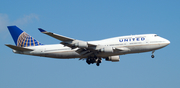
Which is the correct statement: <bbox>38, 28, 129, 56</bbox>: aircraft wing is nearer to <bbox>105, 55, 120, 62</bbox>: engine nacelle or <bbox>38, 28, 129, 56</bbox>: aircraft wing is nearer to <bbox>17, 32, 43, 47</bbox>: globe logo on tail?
<bbox>105, 55, 120, 62</bbox>: engine nacelle

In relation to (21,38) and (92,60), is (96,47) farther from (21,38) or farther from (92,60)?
(21,38)

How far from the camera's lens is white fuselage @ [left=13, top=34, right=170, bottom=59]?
45.5 meters

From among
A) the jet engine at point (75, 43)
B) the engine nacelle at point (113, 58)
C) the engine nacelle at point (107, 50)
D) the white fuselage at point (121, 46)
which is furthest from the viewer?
the engine nacelle at point (113, 58)

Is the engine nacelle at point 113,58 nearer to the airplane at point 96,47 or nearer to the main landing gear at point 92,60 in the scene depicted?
the airplane at point 96,47

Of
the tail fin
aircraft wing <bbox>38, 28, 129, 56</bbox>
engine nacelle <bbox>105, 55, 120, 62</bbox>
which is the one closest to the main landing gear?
aircraft wing <bbox>38, 28, 129, 56</bbox>

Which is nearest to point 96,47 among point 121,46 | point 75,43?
point 75,43

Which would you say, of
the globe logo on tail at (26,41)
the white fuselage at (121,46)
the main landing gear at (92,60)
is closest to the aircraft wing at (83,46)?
the white fuselage at (121,46)

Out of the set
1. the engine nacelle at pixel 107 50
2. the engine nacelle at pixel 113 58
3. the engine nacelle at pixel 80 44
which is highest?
the engine nacelle at pixel 80 44

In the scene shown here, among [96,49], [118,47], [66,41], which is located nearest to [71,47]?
[66,41]

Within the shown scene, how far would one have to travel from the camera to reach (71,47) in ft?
145

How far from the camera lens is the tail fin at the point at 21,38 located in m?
50.1

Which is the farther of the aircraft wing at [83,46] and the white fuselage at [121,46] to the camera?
the white fuselage at [121,46]

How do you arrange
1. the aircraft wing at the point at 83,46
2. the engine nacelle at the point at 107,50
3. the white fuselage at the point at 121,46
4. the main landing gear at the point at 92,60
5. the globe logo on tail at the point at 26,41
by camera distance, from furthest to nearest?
the globe logo on tail at the point at 26,41, the main landing gear at the point at 92,60, the white fuselage at the point at 121,46, the engine nacelle at the point at 107,50, the aircraft wing at the point at 83,46

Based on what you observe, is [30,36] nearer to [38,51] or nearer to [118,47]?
[38,51]
